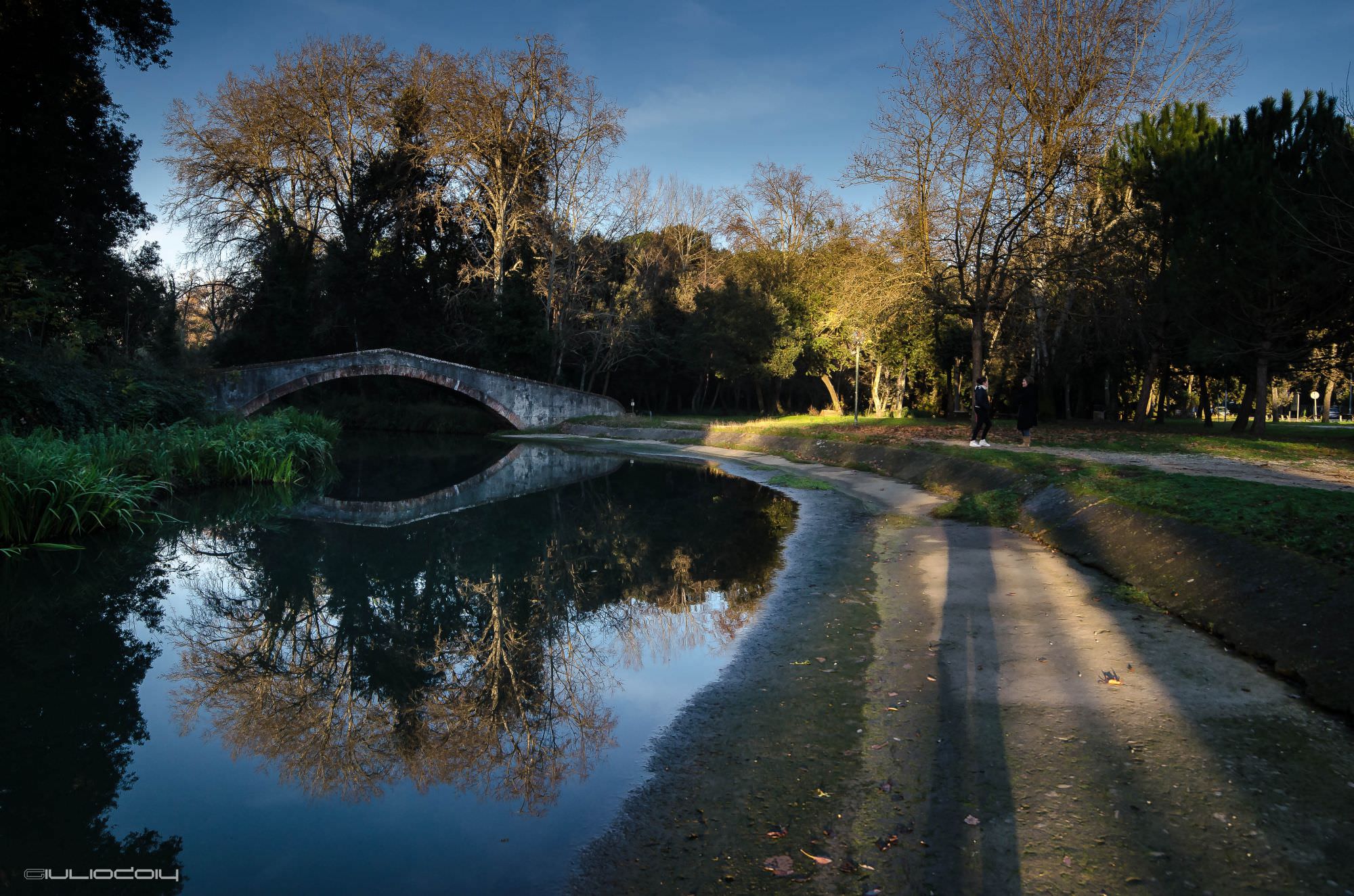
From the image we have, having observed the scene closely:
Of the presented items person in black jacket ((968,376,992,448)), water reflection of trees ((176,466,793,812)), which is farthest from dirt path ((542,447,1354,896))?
person in black jacket ((968,376,992,448))

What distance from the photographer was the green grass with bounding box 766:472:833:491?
1706cm

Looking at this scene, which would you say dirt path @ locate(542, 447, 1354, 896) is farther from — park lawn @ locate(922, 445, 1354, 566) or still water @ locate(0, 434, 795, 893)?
park lawn @ locate(922, 445, 1354, 566)

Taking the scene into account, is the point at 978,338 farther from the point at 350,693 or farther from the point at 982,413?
the point at 350,693

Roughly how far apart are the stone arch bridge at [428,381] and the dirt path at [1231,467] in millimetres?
25710

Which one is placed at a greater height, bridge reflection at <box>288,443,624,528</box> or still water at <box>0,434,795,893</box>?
bridge reflection at <box>288,443,624,528</box>

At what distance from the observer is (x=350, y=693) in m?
5.89

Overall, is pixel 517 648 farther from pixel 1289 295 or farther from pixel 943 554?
pixel 1289 295

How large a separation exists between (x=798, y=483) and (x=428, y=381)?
28.5 metres

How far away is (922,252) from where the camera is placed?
26.0 meters

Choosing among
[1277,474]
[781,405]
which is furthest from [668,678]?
[781,405]

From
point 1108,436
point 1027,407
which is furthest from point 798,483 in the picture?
point 1108,436

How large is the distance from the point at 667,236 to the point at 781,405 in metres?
16.5

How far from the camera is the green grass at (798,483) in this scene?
56.0 ft

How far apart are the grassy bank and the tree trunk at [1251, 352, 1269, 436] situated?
26.8 meters
